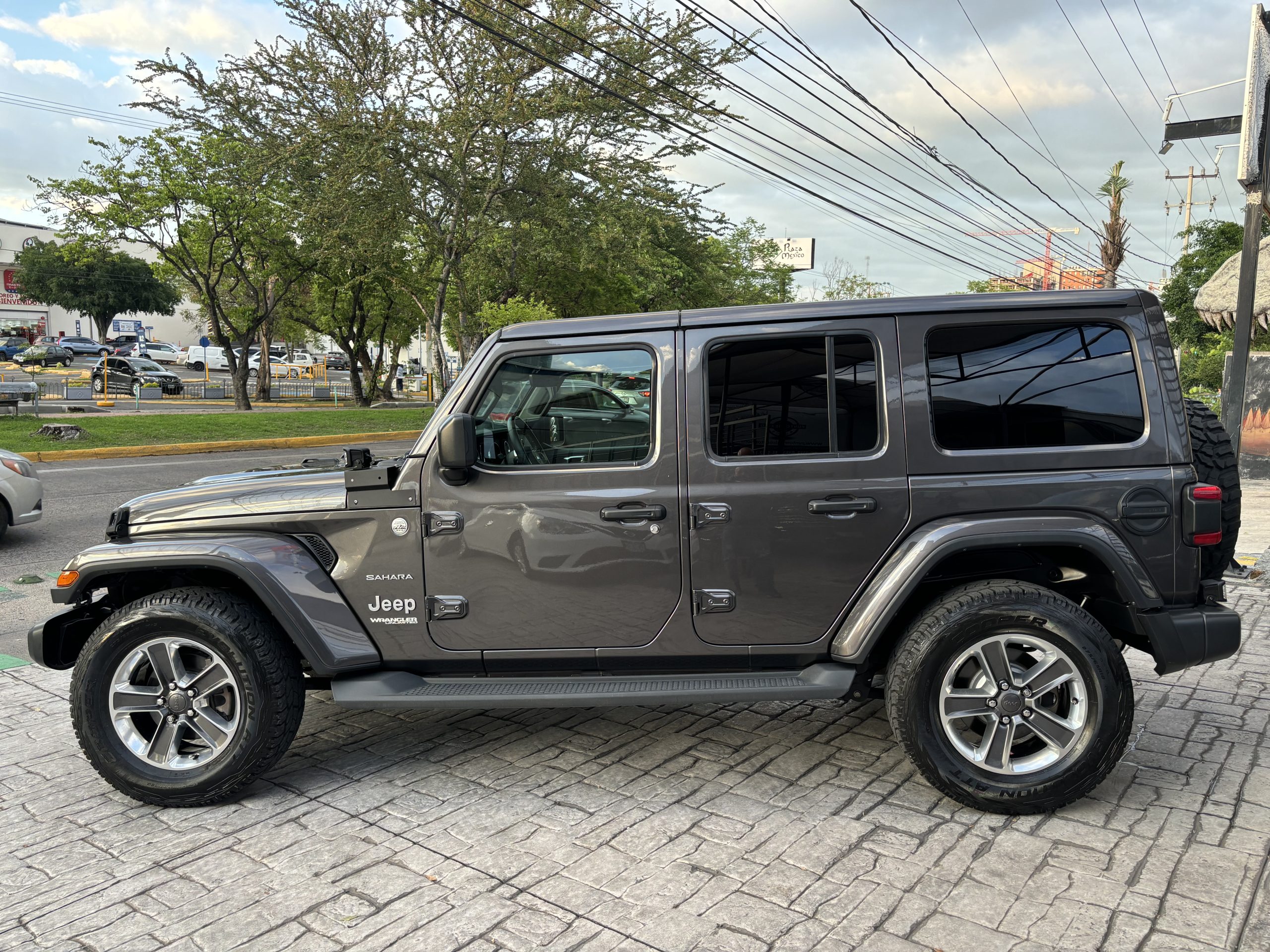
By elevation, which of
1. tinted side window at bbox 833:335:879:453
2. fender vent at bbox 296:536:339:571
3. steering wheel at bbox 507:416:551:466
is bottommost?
fender vent at bbox 296:536:339:571

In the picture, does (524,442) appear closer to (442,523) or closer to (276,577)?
(442,523)

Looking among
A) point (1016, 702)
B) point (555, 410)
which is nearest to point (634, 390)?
point (555, 410)

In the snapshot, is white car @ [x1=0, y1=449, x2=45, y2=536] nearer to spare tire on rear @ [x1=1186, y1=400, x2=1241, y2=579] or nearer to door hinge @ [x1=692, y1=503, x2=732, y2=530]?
door hinge @ [x1=692, y1=503, x2=732, y2=530]

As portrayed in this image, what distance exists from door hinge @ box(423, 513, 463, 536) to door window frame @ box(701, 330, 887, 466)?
3.35 feet

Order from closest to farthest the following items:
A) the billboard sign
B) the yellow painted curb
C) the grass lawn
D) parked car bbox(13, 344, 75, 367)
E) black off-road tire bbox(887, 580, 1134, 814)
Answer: black off-road tire bbox(887, 580, 1134, 814) < the yellow painted curb < the grass lawn < parked car bbox(13, 344, 75, 367) < the billboard sign

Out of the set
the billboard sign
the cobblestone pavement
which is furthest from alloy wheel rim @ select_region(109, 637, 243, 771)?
the billboard sign

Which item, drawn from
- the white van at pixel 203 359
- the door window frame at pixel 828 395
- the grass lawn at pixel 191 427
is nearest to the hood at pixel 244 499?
the door window frame at pixel 828 395

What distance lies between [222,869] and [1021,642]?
118 inches

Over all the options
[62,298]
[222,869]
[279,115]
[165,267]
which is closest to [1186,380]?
[279,115]

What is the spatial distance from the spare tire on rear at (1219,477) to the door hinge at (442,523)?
289 centimetres

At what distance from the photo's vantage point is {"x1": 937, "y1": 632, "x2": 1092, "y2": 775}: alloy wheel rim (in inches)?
139

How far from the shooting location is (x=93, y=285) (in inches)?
2468

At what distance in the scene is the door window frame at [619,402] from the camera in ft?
12.3

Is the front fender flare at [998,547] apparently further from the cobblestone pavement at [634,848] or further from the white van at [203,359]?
the white van at [203,359]
